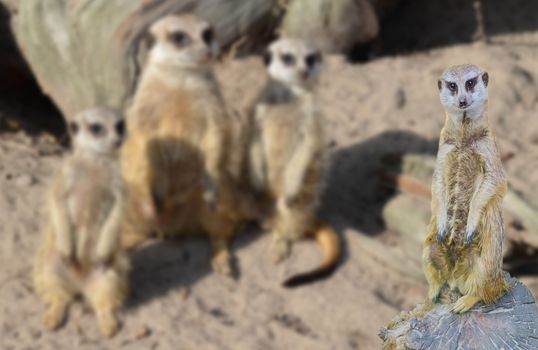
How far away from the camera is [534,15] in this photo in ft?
19.8

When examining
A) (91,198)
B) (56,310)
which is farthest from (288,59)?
(56,310)

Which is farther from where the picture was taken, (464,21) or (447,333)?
(464,21)

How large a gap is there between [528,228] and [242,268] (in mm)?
Result: 1176

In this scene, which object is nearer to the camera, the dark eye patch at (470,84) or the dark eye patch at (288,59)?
the dark eye patch at (470,84)

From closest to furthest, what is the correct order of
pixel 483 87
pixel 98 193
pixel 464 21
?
1. pixel 483 87
2. pixel 98 193
3. pixel 464 21

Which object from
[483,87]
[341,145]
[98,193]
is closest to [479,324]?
[483,87]

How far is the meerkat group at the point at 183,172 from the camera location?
369cm

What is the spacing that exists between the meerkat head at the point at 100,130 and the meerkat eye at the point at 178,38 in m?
0.59

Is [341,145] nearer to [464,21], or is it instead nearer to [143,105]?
[143,105]

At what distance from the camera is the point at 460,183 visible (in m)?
1.50

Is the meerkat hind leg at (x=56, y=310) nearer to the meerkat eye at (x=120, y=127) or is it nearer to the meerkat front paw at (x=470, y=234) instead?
the meerkat eye at (x=120, y=127)

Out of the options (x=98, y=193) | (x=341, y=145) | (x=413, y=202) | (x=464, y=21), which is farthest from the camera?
(x=464, y=21)

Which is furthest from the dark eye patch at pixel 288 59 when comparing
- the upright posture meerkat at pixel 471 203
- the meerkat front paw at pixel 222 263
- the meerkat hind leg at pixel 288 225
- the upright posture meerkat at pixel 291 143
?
the upright posture meerkat at pixel 471 203

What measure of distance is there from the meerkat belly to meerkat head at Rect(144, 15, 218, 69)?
108 inches
